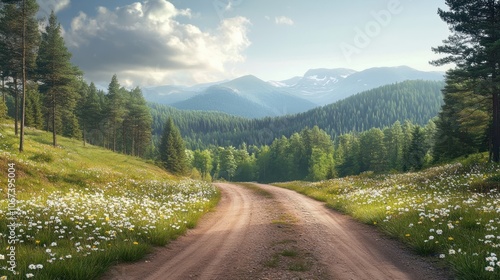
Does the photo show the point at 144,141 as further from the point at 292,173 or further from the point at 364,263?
the point at 364,263

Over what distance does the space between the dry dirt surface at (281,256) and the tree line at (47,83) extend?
2649 centimetres

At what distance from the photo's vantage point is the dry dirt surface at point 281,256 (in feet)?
20.0

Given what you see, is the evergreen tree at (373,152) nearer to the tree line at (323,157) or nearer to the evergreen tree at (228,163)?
the tree line at (323,157)

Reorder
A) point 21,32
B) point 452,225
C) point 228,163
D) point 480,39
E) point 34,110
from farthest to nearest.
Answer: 1. point 228,163
2. point 34,110
3. point 21,32
4. point 480,39
5. point 452,225

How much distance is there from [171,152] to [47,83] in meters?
28.4

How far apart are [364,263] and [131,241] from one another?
571 cm

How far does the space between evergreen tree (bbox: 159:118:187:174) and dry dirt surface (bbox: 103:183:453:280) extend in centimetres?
5633

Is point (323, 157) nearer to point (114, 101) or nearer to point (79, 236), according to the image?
point (114, 101)

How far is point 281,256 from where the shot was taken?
7148 millimetres

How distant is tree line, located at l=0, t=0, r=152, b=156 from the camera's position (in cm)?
3002

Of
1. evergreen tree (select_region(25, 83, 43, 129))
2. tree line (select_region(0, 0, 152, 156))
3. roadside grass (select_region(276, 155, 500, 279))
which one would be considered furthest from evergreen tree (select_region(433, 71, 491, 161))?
evergreen tree (select_region(25, 83, 43, 129))

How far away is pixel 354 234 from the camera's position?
31.9ft

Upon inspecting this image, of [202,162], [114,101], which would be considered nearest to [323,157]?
[202,162]

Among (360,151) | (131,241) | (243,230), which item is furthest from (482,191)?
(360,151)
